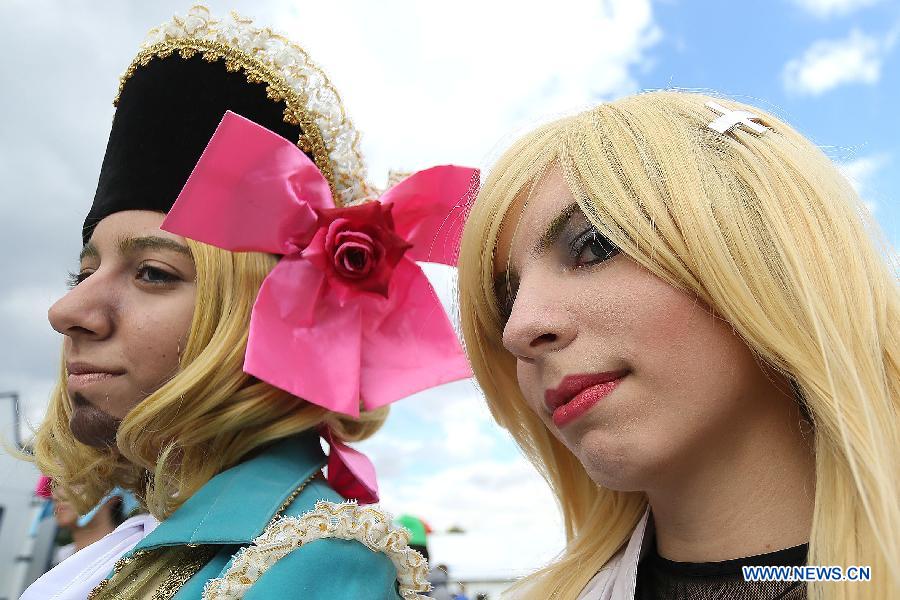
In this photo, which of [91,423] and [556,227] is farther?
[91,423]

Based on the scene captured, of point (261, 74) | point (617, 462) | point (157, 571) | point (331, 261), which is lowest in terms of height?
point (157, 571)

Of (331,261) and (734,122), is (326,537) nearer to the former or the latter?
(331,261)

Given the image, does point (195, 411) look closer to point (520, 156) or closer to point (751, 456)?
point (520, 156)

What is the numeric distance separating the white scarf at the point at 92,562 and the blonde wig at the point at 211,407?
0.32 ft

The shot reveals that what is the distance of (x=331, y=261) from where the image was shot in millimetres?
1643

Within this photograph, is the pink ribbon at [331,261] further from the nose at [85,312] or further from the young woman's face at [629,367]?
the young woman's face at [629,367]

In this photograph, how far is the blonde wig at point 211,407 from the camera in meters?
1.48

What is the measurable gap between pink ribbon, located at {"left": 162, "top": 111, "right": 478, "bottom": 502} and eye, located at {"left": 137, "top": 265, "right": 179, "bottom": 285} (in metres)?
0.13

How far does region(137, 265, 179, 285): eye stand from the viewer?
1.58 m

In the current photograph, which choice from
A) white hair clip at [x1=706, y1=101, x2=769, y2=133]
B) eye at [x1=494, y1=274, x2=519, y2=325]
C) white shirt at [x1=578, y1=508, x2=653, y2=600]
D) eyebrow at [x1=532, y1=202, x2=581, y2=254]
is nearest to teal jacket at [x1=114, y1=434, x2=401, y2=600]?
white shirt at [x1=578, y1=508, x2=653, y2=600]

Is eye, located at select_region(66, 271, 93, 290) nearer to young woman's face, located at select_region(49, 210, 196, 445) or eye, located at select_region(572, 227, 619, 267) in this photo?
young woman's face, located at select_region(49, 210, 196, 445)

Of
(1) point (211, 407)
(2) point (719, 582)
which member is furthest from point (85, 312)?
(2) point (719, 582)

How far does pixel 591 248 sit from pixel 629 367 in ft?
0.66

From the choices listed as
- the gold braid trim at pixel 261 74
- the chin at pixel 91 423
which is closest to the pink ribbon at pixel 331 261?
the gold braid trim at pixel 261 74
